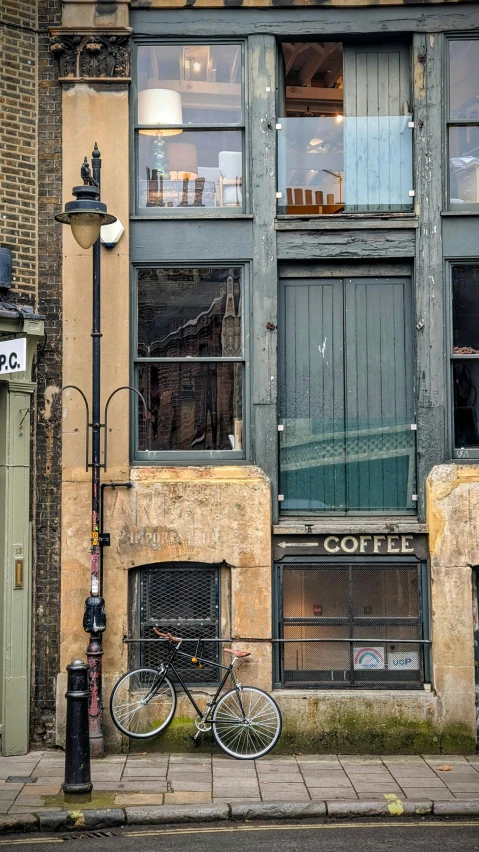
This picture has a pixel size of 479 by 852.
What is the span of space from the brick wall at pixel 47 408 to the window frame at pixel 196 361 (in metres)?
0.82

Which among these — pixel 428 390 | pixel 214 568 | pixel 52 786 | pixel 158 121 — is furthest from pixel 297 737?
pixel 158 121

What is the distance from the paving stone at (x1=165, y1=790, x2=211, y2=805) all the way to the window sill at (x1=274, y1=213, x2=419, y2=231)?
6.00 m

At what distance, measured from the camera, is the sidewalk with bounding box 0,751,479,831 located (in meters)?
8.99

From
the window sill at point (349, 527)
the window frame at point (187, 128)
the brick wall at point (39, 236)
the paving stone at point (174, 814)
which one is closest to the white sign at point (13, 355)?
the brick wall at point (39, 236)

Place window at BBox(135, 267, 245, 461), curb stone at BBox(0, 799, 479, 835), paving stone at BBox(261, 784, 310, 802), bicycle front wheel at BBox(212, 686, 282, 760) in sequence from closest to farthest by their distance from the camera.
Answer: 1. curb stone at BBox(0, 799, 479, 835)
2. paving stone at BBox(261, 784, 310, 802)
3. bicycle front wheel at BBox(212, 686, 282, 760)
4. window at BBox(135, 267, 245, 461)

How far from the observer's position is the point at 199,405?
11.8 metres

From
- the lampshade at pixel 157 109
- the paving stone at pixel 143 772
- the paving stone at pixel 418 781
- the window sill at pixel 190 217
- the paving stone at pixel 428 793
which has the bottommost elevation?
the paving stone at pixel 428 793

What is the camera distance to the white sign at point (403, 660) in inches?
452

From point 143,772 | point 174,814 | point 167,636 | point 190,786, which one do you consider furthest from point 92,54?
point 174,814

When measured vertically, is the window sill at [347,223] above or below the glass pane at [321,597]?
above

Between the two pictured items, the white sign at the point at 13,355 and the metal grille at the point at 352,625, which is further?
the metal grille at the point at 352,625

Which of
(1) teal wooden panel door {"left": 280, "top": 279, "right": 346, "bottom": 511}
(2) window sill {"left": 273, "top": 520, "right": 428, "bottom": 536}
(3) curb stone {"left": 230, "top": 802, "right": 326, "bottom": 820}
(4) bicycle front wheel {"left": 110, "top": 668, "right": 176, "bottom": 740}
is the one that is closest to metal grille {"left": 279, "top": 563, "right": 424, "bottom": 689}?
(2) window sill {"left": 273, "top": 520, "right": 428, "bottom": 536}

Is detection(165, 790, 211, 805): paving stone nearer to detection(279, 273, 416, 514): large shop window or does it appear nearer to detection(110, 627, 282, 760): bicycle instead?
detection(110, 627, 282, 760): bicycle

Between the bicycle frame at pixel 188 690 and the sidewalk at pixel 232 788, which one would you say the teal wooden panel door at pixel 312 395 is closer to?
the bicycle frame at pixel 188 690
